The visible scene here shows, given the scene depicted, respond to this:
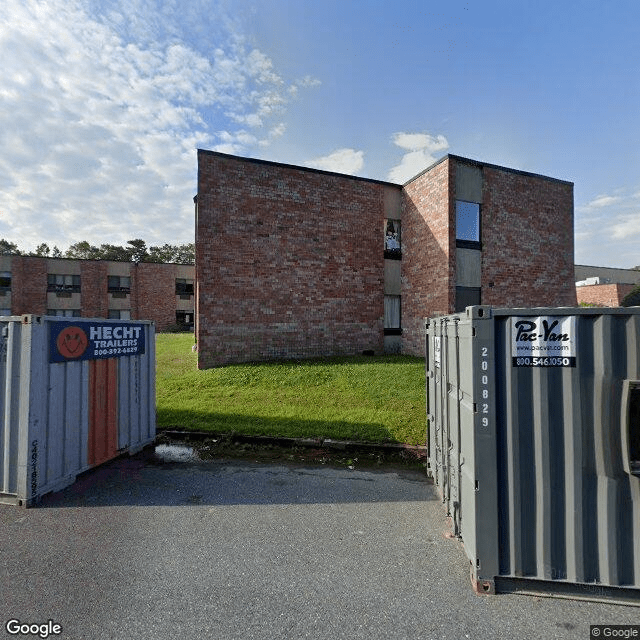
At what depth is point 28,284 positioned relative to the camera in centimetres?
3503

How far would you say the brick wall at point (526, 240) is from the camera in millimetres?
14562

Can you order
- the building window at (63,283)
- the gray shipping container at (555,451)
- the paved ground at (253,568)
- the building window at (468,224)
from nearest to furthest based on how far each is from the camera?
the paved ground at (253,568) < the gray shipping container at (555,451) < the building window at (468,224) < the building window at (63,283)

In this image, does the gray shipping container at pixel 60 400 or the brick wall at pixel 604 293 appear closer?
the gray shipping container at pixel 60 400

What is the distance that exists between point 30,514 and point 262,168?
12686mm

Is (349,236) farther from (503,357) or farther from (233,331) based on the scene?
(503,357)

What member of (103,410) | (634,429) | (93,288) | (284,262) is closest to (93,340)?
(103,410)

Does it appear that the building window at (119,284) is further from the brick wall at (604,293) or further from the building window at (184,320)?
the brick wall at (604,293)

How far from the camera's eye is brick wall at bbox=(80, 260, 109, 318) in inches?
1441

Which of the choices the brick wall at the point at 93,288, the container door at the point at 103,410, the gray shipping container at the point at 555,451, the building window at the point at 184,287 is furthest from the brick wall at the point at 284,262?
the brick wall at the point at 93,288

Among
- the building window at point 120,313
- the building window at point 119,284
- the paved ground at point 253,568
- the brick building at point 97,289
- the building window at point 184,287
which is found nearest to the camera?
the paved ground at point 253,568

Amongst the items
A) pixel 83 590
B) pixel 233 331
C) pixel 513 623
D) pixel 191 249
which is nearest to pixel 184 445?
pixel 83 590

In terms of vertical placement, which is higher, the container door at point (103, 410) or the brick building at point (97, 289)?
the brick building at point (97, 289)

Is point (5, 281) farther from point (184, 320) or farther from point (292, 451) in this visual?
point (292, 451)

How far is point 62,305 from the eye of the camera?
36156 millimetres
